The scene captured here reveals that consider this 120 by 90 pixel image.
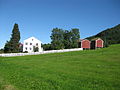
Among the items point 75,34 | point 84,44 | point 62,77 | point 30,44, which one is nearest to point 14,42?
point 30,44

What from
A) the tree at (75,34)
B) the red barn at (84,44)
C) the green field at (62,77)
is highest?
the tree at (75,34)

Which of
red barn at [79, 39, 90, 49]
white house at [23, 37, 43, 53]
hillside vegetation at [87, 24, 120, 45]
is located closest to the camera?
red barn at [79, 39, 90, 49]

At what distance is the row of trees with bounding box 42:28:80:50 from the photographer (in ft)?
269

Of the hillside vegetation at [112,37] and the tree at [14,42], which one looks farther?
the hillside vegetation at [112,37]

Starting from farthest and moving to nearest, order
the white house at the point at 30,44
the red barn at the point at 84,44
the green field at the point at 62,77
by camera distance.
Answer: the white house at the point at 30,44 → the red barn at the point at 84,44 → the green field at the point at 62,77

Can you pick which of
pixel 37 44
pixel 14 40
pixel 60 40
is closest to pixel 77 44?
pixel 60 40

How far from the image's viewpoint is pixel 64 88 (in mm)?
10586

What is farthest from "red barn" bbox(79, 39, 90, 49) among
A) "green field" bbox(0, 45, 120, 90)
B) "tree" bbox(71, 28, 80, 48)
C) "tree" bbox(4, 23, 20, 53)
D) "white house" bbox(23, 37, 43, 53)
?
"green field" bbox(0, 45, 120, 90)

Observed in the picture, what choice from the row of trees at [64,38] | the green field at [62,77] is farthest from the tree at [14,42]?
the green field at [62,77]

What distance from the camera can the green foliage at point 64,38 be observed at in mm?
82000

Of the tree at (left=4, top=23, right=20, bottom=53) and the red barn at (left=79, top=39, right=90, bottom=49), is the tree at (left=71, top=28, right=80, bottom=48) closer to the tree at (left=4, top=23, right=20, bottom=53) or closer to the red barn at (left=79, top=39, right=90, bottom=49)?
the red barn at (left=79, top=39, right=90, bottom=49)

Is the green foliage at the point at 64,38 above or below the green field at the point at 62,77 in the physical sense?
above

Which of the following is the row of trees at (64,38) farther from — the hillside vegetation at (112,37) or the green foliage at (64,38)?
the hillside vegetation at (112,37)

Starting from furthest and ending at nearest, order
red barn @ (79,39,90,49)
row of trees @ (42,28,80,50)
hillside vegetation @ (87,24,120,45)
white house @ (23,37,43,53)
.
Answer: hillside vegetation @ (87,24,120,45) < white house @ (23,37,43,53) < row of trees @ (42,28,80,50) < red barn @ (79,39,90,49)
